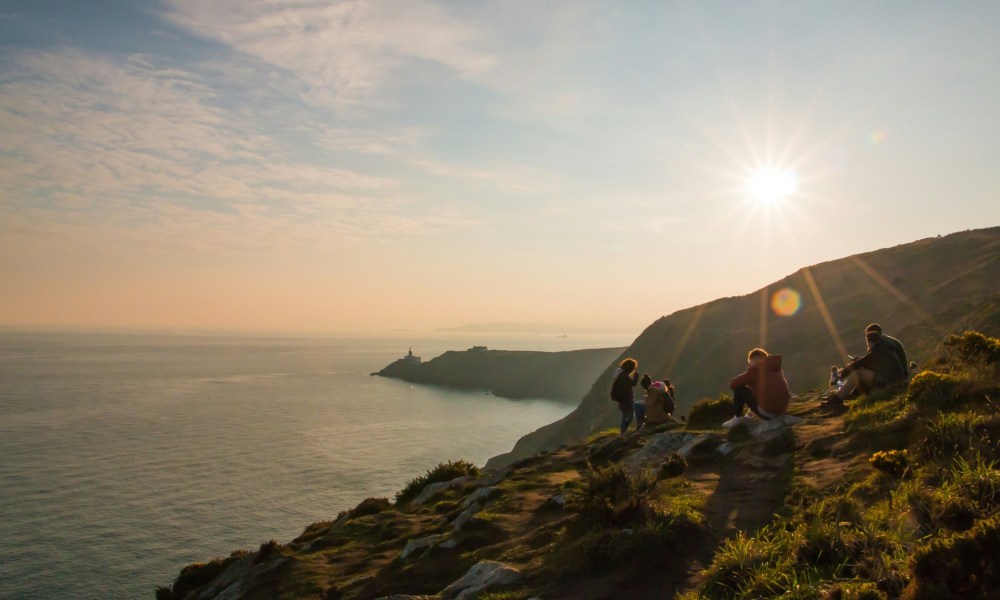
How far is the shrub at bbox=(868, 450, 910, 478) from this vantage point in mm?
8641

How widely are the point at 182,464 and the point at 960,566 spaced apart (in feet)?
251

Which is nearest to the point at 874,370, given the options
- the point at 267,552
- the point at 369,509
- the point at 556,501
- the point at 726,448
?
the point at 726,448

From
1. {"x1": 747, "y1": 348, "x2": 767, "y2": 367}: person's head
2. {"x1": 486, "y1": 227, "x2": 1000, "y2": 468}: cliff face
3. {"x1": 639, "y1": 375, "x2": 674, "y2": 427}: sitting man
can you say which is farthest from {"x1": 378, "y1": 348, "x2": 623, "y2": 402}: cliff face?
{"x1": 747, "y1": 348, "x2": 767, "y2": 367}: person's head

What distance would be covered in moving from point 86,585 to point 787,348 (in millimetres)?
60789

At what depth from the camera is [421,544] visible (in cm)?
1338

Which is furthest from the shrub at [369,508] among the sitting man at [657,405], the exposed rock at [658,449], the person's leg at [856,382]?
the person's leg at [856,382]

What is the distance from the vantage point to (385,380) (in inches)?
7259

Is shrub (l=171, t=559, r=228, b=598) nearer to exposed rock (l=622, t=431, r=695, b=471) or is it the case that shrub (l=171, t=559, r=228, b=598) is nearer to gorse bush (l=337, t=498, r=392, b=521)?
gorse bush (l=337, t=498, r=392, b=521)

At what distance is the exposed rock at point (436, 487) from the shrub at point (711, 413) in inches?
317

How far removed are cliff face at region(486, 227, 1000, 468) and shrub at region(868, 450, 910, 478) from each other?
2531 cm

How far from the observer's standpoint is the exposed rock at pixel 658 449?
15.3 meters

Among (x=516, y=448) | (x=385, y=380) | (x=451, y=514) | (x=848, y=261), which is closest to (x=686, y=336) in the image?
(x=848, y=261)

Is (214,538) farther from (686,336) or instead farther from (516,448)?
(686,336)

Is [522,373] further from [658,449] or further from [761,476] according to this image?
[761,476]
